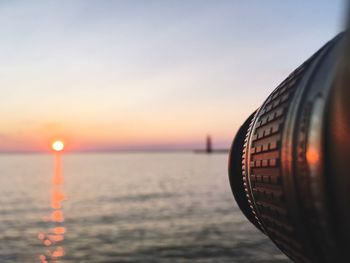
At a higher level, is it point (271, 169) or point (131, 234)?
point (271, 169)

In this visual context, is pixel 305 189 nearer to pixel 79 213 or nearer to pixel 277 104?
pixel 277 104

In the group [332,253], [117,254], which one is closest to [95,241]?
[117,254]

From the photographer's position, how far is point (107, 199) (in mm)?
51750

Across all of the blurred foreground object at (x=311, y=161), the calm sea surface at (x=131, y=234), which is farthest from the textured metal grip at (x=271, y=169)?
the calm sea surface at (x=131, y=234)

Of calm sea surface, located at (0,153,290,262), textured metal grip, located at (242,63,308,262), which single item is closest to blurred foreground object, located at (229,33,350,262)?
textured metal grip, located at (242,63,308,262)

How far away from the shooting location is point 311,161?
10.2 ft

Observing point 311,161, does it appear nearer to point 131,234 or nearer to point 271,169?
point 271,169

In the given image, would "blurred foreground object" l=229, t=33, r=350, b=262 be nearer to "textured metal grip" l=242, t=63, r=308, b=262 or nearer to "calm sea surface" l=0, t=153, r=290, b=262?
"textured metal grip" l=242, t=63, r=308, b=262

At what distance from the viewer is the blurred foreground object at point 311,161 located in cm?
302

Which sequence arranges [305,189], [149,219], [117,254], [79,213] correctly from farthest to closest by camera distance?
[79,213] → [149,219] → [117,254] → [305,189]

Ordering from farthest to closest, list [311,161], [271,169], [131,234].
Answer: [131,234] → [271,169] → [311,161]

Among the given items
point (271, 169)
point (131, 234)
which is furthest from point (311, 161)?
point (131, 234)

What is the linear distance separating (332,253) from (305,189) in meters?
0.42

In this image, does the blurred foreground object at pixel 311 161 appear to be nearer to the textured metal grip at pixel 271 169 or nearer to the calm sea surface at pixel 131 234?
the textured metal grip at pixel 271 169
